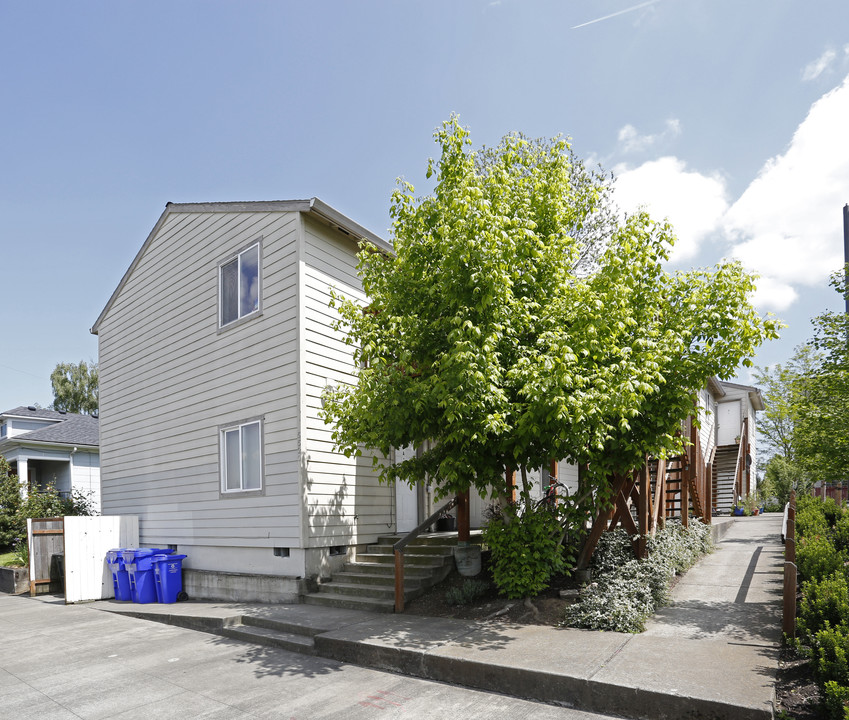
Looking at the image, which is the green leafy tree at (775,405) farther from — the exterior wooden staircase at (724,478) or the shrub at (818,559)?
the shrub at (818,559)

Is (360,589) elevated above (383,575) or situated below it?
below

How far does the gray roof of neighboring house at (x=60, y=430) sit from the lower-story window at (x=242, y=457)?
1359cm

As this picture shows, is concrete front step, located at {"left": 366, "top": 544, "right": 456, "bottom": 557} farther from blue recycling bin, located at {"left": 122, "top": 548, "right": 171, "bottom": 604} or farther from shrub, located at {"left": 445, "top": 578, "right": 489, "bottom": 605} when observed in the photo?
blue recycling bin, located at {"left": 122, "top": 548, "right": 171, "bottom": 604}

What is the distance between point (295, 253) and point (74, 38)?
620 centimetres

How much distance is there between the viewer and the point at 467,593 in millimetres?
8328

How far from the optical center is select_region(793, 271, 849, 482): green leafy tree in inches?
368

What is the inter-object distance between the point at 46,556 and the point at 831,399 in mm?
15728

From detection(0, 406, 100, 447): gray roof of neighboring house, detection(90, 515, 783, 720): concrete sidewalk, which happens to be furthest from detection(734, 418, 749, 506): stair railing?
detection(0, 406, 100, 447): gray roof of neighboring house

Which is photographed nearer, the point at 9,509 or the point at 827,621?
the point at 827,621

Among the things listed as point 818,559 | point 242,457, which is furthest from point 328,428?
point 818,559

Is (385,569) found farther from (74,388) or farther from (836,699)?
(74,388)

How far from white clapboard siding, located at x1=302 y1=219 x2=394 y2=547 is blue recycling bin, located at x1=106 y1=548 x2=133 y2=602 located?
14.6 feet

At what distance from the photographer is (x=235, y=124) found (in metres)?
12.3

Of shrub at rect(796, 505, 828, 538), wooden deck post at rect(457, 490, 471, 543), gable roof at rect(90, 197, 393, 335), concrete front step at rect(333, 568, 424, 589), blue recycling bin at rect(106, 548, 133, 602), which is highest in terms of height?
gable roof at rect(90, 197, 393, 335)
